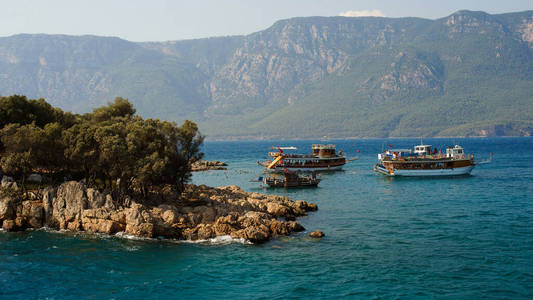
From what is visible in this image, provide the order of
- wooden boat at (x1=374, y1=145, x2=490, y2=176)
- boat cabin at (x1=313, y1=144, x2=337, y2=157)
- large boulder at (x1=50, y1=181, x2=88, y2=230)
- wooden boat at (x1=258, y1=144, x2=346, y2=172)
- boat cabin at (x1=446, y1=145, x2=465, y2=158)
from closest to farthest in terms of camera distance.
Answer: large boulder at (x1=50, y1=181, x2=88, y2=230) < wooden boat at (x1=374, y1=145, x2=490, y2=176) < boat cabin at (x1=446, y1=145, x2=465, y2=158) < wooden boat at (x1=258, y1=144, x2=346, y2=172) < boat cabin at (x1=313, y1=144, x2=337, y2=157)

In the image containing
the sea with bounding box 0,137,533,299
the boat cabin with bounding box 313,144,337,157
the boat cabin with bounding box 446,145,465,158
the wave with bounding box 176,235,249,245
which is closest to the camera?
the sea with bounding box 0,137,533,299

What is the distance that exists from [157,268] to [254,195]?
27591 mm

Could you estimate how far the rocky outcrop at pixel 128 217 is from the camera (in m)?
41.2

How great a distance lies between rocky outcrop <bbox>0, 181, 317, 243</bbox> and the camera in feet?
135

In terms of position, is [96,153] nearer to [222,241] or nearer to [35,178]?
[35,178]

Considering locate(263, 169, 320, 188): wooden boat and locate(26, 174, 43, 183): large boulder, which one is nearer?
locate(26, 174, 43, 183): large boulder

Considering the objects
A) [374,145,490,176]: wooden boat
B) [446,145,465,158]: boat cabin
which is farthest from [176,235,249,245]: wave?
[446,145,465,158]: boat cabin

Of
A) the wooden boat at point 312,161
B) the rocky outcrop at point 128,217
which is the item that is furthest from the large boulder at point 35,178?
the wooden boat at point 312,161

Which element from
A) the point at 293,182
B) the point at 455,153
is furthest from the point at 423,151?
the point at 293,182

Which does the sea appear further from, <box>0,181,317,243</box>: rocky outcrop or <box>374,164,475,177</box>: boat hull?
<box>374,164,475,177</box>: boat hull

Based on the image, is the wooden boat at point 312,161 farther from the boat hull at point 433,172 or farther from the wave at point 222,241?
the wave at point 222,241

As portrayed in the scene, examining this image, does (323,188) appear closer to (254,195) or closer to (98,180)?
(254,195)

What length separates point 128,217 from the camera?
139 ft

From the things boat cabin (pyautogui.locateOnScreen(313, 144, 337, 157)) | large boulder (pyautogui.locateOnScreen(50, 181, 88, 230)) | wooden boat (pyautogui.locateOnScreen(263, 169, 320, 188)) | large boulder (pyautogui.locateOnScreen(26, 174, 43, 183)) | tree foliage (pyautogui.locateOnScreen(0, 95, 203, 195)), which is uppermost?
tree foliage (pyautogui.locateOnScreen(0, 95, 203, 195))
